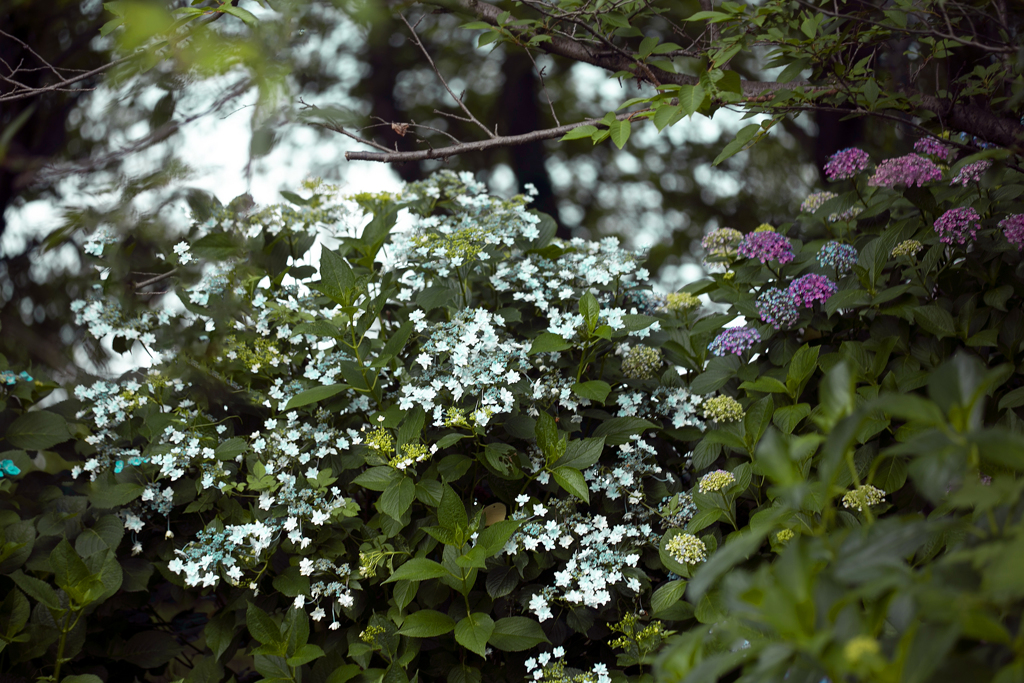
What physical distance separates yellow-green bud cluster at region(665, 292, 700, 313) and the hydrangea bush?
7cm

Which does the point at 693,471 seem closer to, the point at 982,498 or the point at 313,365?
the point at 313,365

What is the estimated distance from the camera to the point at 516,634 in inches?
55.9

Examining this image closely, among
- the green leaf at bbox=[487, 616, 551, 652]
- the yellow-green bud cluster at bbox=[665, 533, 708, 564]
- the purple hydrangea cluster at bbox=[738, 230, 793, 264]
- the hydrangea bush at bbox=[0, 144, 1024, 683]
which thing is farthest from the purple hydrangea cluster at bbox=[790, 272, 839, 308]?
the green leaf at bbox=[487, 616, 551, 652]

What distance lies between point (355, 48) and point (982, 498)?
590cm

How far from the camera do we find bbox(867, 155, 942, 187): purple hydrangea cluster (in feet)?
5.64

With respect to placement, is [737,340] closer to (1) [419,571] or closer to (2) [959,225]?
(2) [959,225]

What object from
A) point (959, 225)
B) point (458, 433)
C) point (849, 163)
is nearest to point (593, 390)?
point (458, 433)

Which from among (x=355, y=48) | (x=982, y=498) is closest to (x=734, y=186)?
(x=355, y=48)

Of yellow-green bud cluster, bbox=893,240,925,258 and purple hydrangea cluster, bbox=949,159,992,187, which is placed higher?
purple hydrangea cluster, bbox=949,159,992,187

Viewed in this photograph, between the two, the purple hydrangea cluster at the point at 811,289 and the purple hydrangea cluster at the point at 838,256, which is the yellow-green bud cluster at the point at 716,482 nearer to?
the purple hydrangea cluster at the point at 811,289

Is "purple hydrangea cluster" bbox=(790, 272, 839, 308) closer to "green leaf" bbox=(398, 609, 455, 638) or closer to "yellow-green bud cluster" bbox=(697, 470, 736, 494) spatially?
"yellow-green bud cluster" bbox=(697, 470, 736, 494)

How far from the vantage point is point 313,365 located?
6.14ft

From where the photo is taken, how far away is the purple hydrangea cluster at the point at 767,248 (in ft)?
6.11

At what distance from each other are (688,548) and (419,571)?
0.55 metres
